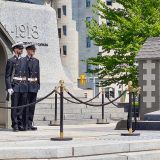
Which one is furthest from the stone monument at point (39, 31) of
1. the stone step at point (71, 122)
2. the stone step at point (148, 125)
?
the stone step at point (148, 125)

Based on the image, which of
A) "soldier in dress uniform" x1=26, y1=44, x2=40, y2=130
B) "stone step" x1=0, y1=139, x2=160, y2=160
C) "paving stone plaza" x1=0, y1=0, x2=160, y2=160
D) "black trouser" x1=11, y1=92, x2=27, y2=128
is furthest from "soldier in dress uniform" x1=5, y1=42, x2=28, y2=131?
"stone step" x1=0, y1=139, x2=160, y2=160

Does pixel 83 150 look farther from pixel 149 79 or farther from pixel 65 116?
pixel 65 116

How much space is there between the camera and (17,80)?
14719 millimetres

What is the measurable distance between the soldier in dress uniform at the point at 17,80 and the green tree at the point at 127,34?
18696mm

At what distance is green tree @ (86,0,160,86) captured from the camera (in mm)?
33416

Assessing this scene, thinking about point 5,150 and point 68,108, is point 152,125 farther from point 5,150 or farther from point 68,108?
point 68,108

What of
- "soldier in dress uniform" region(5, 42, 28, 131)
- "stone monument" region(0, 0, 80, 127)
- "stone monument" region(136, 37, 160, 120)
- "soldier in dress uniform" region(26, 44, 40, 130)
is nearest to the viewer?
"soldier in dress uniform" region(5, 42, 28, 131)

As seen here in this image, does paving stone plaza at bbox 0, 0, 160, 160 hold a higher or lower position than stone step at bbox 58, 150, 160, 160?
higher

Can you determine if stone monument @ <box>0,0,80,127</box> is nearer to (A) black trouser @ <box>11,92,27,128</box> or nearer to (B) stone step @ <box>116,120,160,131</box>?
(A) black trouser @ <box>11,92,27,128</box>

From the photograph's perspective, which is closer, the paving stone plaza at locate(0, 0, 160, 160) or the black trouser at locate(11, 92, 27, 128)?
the paving stone plaza at locate(0, 0, 160, 160)

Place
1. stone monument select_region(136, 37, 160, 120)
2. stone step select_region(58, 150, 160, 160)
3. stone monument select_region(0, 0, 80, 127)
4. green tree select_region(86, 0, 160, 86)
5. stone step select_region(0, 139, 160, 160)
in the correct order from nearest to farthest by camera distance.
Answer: stone step select_region(0, 139, 160, 160) < stone step select_region(58, 150, 160, 160) < stone monument select_region(136, 37, 160, 120) < stone monument select_region(0, 0, 80, 127) < green tree select_region(86, 0, 160, 86)

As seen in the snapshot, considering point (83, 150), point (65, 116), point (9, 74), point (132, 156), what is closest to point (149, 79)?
point (65, 116)

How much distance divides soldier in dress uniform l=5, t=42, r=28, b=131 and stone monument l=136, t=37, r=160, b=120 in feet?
14.7

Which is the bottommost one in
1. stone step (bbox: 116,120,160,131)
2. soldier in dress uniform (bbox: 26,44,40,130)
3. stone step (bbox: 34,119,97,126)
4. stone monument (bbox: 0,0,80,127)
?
stone step (bbox: 34,119,97,126)
